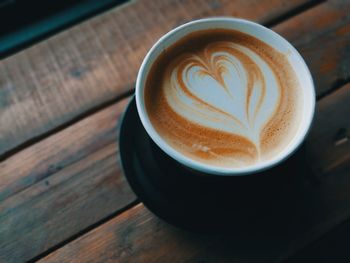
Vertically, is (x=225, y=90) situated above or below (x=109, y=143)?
above

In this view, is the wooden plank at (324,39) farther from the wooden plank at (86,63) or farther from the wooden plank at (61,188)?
the wooden plank at (61,188)

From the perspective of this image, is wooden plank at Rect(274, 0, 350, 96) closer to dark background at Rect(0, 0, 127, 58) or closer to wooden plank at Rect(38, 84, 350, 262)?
wooden plank at Rect(38, 84, 350, 262)

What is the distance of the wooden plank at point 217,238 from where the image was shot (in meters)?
0.75

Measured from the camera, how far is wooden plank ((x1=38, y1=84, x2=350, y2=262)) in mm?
751

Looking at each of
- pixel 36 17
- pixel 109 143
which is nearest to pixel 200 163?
pixel 109 143

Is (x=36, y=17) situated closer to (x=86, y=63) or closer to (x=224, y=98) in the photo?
(x=86, y=63)

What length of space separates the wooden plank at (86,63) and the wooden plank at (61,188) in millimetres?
38

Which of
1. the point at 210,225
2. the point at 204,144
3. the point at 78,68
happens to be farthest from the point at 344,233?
the point at 78,68

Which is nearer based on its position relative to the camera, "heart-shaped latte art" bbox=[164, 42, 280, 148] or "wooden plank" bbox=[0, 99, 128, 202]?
"heart-shaped latte art" bbox=[164, 42, 280, 148]

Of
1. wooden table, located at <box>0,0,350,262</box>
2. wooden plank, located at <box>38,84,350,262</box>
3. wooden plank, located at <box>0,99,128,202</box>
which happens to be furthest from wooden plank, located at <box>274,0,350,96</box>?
wooden plank, located at <box>0,99,128,202</box>

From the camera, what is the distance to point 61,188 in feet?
2.62

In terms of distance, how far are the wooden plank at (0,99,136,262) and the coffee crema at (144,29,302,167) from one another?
20cm

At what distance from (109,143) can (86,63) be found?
0.18 metres

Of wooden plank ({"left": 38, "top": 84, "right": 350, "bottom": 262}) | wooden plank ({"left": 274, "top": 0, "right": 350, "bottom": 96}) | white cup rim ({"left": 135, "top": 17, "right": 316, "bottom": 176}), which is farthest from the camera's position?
wooden plank ({"left": 274, "top": 0, "right": 350, "bottom": 96})
